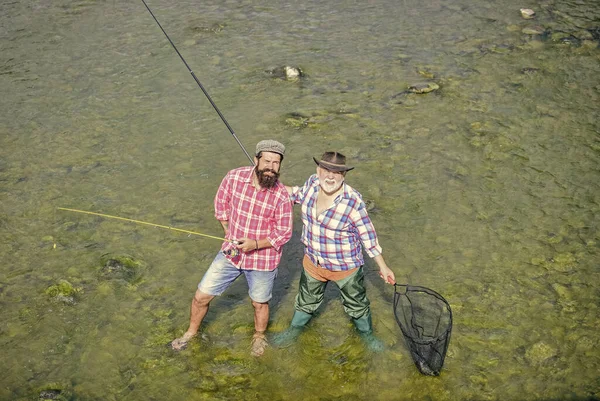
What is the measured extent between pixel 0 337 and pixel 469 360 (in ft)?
13.8

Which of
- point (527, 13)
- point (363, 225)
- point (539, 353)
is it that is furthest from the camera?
point (527, 13)

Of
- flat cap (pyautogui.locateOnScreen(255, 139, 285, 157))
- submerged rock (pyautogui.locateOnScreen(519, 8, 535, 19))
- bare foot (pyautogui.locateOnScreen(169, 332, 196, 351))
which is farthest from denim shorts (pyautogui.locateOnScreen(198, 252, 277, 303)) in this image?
submerged rock (pyautogui.locateOnScreen(519, 8, 535, 19))

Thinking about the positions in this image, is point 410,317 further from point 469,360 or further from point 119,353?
point 119,353

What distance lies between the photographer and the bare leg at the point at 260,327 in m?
5.42

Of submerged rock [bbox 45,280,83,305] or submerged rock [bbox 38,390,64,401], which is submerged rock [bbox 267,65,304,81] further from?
submerged rock [bbox 38,390,64,401]

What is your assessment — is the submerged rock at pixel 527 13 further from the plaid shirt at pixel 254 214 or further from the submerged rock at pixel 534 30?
the plaid shirt at pixel 254 214

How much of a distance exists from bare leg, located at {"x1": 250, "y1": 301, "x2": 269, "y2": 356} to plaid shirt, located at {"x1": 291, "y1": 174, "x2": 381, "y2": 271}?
2.23 feet

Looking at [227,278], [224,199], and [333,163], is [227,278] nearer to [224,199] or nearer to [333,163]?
[224,199]

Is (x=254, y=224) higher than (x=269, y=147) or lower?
lower

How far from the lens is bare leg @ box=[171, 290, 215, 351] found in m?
5.28

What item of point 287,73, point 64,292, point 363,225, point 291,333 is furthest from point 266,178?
point 287,73

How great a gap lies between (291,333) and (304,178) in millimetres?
2822

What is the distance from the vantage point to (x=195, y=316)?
5.43 metres

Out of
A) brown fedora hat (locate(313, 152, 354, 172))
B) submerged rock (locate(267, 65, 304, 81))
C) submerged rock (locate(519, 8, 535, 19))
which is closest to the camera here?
brown fedora hat (locate(313, 152, 354, 172))
